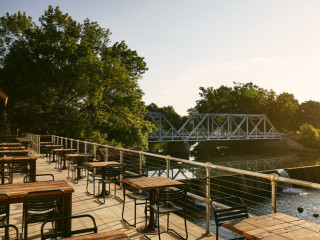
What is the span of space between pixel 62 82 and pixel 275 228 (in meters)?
20.5

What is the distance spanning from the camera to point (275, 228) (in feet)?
7.50

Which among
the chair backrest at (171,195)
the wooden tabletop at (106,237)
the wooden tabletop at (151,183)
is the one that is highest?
the wooden tabletop at (106,237)

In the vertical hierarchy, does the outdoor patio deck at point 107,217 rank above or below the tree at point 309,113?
below

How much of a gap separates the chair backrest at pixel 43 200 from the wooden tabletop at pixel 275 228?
71.7 inches

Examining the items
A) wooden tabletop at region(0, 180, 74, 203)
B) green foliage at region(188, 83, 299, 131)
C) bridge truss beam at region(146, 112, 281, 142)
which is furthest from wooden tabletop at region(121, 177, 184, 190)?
green foliage at region(188, 83, 299, 131)

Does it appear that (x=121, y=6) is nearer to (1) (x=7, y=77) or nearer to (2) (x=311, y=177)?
(1) (x=7, y=77)

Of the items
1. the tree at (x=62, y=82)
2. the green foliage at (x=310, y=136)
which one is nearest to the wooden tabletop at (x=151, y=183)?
the tree at (x=62, y=82)

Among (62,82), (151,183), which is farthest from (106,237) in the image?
(62,82)

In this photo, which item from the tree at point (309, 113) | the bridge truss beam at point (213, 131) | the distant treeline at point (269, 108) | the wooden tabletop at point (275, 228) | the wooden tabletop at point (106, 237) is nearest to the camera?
the wooden tabletop at point (106, 237)

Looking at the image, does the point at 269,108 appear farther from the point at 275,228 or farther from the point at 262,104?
the point at 275,228

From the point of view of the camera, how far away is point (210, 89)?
219ft

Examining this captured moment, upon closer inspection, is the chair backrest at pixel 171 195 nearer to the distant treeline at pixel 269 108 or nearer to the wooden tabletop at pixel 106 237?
the wooden tabletop at pixel 106 237

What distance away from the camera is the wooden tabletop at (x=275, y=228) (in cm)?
212

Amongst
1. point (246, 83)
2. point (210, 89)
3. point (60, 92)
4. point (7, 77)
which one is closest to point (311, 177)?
point (60, 92)
